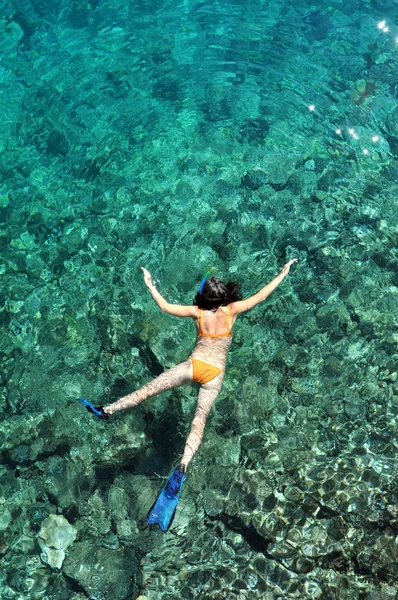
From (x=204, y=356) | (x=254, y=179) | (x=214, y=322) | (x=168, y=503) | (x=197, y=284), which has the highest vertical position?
(x=254, y=179)

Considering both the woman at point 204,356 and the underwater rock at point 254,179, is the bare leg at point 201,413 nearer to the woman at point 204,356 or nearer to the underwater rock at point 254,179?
the woman at point 204,356

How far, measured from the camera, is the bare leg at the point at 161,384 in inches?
247

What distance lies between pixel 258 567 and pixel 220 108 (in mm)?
7979

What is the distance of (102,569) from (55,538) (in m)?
0.67

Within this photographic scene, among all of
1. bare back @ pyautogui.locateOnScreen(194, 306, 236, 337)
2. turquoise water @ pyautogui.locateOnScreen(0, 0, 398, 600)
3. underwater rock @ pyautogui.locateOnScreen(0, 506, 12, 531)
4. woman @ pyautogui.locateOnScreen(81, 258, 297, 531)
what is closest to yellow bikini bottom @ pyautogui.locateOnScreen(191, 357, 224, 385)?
woman @ pyautogui.locateOnScreen(81, 258, 297, 531)

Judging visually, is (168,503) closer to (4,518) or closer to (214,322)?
(4,518)

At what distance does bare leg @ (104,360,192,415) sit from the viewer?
20.6ft

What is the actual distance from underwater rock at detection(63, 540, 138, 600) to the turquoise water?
2cm

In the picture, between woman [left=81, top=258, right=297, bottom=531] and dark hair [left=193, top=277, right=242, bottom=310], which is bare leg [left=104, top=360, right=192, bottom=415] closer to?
woman [left=81, top=258, right=297, bottom=531]

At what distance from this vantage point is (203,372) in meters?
6.32

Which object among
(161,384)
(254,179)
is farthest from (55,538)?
(254,179)

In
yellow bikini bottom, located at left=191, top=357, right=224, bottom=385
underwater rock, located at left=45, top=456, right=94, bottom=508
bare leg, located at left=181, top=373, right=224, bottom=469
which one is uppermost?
yellow bikini bottom, located at left=191, top=357, right=224, bottom=385

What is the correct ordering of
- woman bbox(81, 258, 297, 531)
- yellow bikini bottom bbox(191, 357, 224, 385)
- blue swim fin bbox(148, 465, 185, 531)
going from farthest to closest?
yellow bikini bottom bbox(191, 357, 224, 385)
woman bbox(81, 258, 297, 531)
blue swim fin bbox(148, 465, 185, 531)

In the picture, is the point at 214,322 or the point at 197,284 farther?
the point at 197,284
